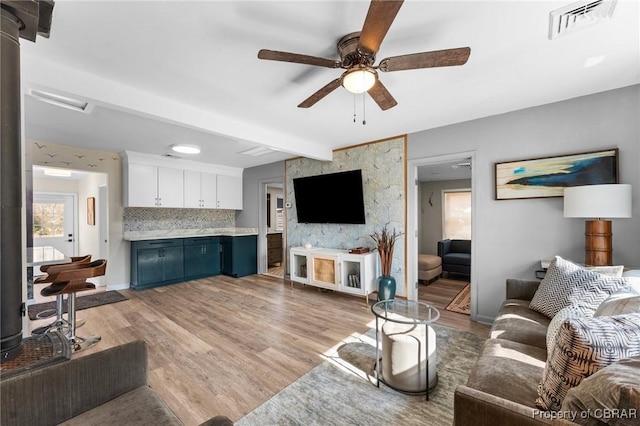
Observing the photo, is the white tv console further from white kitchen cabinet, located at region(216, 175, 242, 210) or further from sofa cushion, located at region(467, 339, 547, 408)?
white kitchen cabinet, located at region(216, 175, 242, 210)

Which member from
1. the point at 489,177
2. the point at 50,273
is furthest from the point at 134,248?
the point at 489,177

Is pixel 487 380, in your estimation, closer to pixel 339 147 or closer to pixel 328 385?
pixel 328 385

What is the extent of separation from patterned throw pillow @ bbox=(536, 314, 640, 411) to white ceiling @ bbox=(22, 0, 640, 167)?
1582 mm

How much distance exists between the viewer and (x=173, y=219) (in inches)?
214

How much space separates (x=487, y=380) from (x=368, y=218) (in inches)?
115

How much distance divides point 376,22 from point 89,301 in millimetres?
Result: 4989

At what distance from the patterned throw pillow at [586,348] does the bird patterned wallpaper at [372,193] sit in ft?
9.11

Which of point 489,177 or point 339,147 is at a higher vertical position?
point 339,147

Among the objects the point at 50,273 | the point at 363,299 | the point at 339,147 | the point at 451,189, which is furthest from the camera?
the point at 451,189

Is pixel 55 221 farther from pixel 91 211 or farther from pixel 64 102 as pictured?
pixel 64 102

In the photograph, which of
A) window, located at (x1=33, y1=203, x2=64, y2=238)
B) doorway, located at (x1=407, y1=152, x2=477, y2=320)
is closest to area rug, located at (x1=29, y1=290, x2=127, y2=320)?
window, located at (x1=33, y1=203, x2=64, y2=238)

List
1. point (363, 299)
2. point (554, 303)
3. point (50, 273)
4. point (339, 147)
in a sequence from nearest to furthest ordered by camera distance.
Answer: point (554, 303) → point (50, 273) → point (363, 299) → point (339, 147)

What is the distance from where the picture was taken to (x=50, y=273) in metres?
2.41

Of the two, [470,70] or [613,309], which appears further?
[470,70]
